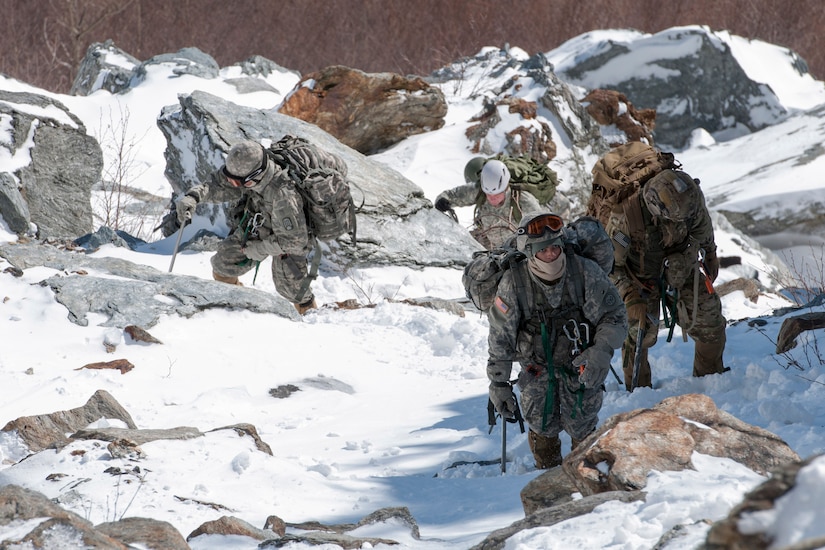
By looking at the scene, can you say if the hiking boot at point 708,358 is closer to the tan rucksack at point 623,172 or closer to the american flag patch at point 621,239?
the american flag patch at point 621,239

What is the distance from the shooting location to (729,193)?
1711cm

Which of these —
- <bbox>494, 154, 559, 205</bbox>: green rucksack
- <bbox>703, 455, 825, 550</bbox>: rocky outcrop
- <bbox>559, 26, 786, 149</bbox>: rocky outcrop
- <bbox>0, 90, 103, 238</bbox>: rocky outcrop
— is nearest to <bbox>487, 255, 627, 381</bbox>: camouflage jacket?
<bbox>703, 455, 825, 550</bbox>: rocky outcrop

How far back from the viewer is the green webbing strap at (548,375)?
4.40m

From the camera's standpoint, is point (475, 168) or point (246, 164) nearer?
point (246, 164)

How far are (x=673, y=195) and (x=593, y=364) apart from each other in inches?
58.3

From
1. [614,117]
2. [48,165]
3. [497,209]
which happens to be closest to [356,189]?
[497,209]

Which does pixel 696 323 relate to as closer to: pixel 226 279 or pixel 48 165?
pixel 226 279

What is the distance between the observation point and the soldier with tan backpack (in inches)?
214

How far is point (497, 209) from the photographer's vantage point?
360 inches

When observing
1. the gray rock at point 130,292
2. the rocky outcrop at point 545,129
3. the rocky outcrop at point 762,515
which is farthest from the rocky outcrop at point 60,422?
the rocky outcrop at point 545,129

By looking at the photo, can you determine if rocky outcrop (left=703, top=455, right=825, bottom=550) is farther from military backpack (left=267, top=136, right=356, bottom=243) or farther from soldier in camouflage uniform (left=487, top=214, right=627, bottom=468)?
military backpack (left=267, top=136, right=356, bottom=243)

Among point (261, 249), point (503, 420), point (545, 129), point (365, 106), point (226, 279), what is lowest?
point (503, 420)

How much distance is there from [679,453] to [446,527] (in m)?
1.15

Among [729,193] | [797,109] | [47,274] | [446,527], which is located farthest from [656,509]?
[797,109]
